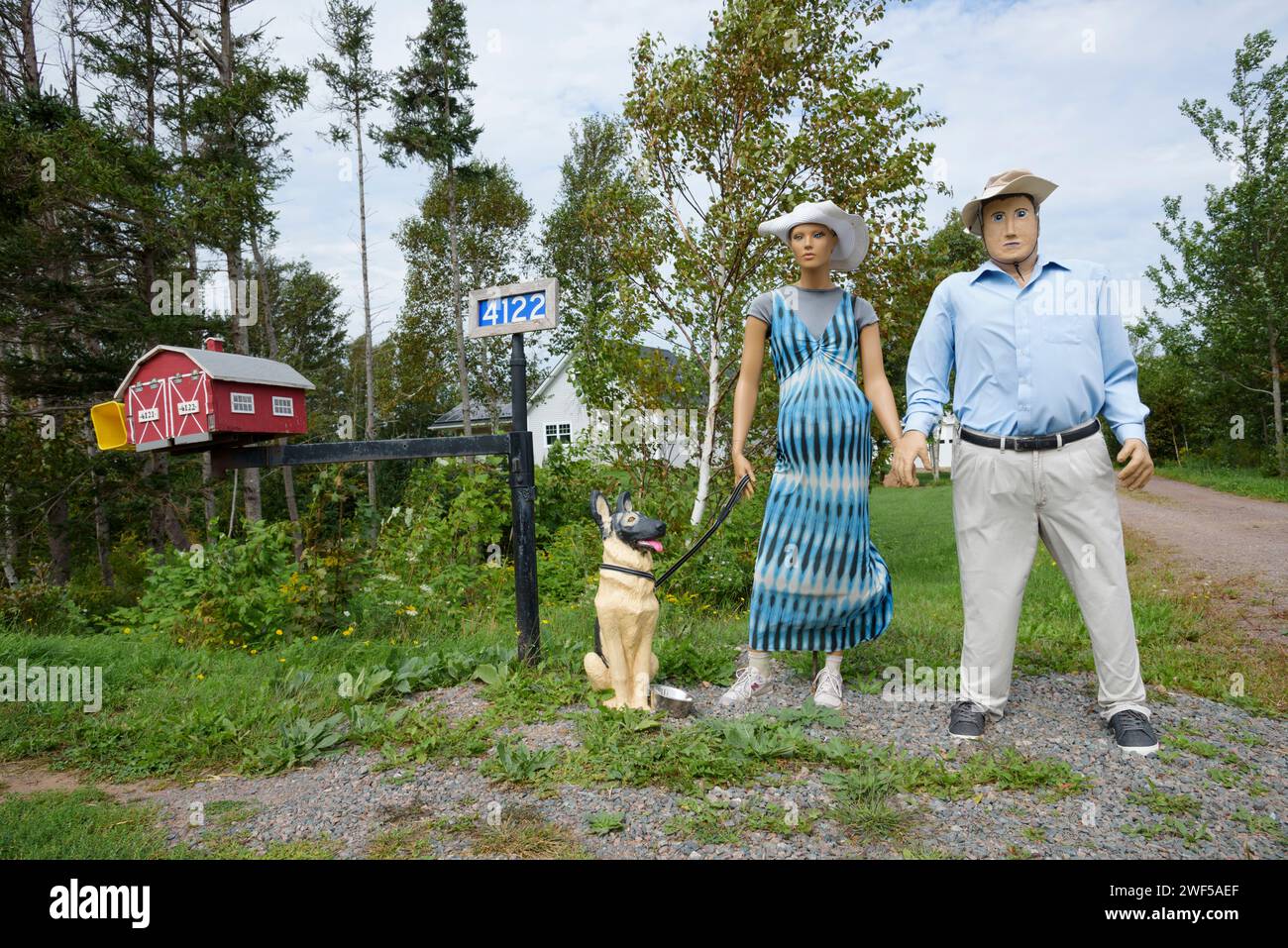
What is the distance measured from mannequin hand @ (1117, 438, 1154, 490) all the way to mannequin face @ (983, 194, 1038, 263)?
2.85 ft

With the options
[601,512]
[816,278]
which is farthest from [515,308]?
[816,278]

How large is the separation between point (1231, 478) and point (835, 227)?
16611 millimetres

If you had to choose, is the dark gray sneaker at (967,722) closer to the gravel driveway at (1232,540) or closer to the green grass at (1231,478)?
the gravel driveway at (1232,540)

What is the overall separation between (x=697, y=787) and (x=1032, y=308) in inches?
88.9

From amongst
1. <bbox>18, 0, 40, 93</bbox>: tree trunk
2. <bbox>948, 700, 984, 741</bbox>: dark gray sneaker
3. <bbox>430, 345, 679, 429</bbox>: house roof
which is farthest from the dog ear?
<bbox>18, 0, 40, 93</bbox>: tree trunk

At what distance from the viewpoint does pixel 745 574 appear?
641 centimetres

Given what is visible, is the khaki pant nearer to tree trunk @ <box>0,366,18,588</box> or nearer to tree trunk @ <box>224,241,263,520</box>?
tree trunk @ <box>224,241,263,520</box>

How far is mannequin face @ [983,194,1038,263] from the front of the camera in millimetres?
3035

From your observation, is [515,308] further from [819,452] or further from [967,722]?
[967,722]

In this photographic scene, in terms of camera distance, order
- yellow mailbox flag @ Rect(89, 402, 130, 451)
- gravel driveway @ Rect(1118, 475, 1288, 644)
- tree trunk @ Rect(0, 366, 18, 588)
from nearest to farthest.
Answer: yellow mailbox flag @ Rect(89, 402, 130, 451) < gravel driveway @ Rect(1118, 475, 1288, 644) < tree trunk @ Rect(0, 366, 18, 588)

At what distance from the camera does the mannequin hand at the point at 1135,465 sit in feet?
9.41

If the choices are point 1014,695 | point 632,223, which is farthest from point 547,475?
point 1014,695

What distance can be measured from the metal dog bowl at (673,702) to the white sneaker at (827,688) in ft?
1.94

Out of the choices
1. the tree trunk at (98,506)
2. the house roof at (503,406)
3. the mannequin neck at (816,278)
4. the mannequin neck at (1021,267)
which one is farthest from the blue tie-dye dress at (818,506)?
the house roof at (503,406)
